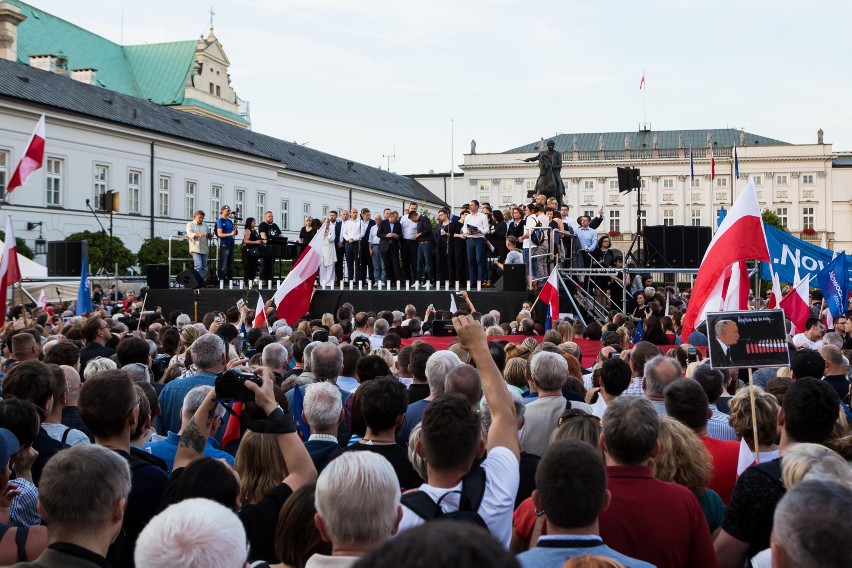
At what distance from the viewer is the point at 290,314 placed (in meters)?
13.1

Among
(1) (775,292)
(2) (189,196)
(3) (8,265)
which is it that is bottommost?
(1) (775,292)

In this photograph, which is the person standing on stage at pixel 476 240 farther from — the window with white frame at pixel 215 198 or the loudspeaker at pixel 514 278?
the window with white frame at pixel 215 198

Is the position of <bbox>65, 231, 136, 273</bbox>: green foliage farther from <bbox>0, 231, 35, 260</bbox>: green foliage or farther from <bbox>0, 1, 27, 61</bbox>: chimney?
<bbox>0, 1, 27, 61</bbox>: chimney

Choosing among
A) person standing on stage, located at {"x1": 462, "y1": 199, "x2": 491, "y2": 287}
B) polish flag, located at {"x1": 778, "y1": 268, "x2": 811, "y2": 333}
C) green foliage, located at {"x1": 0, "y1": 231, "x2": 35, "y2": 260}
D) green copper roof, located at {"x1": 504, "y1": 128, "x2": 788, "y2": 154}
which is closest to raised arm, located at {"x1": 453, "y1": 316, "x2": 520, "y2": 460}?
polish flag, located at {"x1": 778, "y1": 268, "x2": 811, "y2": 333}

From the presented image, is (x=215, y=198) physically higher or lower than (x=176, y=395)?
higher

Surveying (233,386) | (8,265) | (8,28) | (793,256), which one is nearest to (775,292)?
(793,256)

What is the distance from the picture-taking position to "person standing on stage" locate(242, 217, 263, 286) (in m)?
23.8

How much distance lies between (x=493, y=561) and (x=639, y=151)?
97326 mm

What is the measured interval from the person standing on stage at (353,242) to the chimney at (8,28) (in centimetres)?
3776

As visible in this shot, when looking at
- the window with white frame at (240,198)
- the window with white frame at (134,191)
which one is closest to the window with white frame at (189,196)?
the window with white frame at (134,191)

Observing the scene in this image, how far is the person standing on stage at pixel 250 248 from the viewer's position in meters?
23.8

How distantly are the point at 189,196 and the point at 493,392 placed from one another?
1949 inches

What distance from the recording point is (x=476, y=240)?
21359mm

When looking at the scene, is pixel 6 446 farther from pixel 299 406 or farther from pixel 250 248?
pixel 250 248
